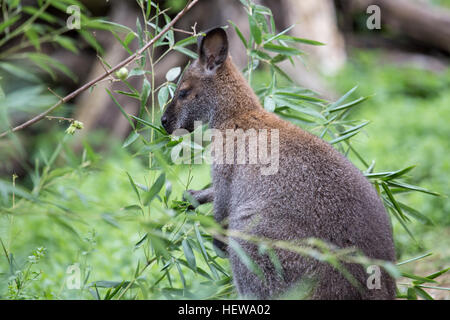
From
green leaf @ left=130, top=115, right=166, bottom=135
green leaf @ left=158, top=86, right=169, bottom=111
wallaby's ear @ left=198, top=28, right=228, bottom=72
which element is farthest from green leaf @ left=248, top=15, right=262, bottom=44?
green leaf @ left=130, top=115, right=166, bottom=135

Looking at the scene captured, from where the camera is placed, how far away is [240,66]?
27.5 feet

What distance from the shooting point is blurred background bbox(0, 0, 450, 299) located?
3.70m

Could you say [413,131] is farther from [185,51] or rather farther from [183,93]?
[185,51]

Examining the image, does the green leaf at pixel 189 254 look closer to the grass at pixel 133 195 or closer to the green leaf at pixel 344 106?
the grass at pixel 133 195

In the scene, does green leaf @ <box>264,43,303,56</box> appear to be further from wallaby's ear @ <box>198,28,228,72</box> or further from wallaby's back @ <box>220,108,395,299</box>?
wallaby's back @ <box>220,108,395,299</box>

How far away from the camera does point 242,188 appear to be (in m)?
3.11

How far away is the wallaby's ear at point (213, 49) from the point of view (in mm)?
3447

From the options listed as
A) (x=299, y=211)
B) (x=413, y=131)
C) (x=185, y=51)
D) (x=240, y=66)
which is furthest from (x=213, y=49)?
(x=240, y=66)

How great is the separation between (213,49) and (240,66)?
4917 millimetres

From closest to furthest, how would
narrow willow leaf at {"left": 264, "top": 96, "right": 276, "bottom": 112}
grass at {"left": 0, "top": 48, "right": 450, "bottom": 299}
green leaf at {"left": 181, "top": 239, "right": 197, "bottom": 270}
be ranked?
grass at {"left": 0, "top": 48, "right": 450, "bottom": 299} → green leaf at {"left": 181, "top": 239, "right": 197, "bottom": 270} → narrow willow leaf at {"left": 264, "top": 96, "right": 276, "bottom": 112}

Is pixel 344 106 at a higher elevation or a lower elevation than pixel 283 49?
lower

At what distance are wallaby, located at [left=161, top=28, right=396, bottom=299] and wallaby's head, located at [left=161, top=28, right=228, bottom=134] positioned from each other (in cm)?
20

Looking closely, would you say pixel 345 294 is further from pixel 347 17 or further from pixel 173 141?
pixel 347 17

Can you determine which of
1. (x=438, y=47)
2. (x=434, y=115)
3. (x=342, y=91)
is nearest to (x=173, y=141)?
(x=434, y=115)
